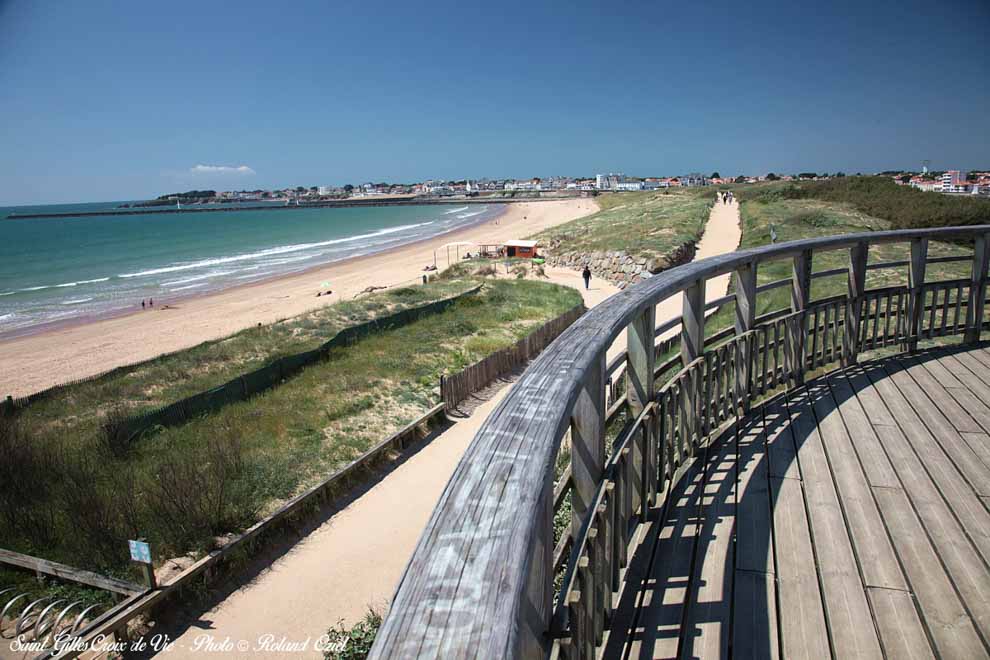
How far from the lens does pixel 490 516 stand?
0.93 m

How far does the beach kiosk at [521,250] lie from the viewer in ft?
116

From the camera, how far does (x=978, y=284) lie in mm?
5215

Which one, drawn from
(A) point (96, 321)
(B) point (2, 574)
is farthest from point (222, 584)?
(A) point (96, 321)

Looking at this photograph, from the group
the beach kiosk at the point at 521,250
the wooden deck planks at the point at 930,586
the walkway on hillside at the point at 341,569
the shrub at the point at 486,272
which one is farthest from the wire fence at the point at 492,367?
the beach kiosk at the point at 521,250

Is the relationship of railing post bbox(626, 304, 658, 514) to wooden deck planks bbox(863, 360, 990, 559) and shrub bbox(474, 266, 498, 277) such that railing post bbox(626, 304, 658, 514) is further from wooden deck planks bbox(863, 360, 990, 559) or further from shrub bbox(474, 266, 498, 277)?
shrub bbox(474, 266, 498, 277)

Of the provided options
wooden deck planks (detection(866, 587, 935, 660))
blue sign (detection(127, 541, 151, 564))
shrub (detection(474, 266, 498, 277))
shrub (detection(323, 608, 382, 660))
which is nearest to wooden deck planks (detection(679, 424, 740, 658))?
wooden deck planks (detection(866, 587, 935, 660))

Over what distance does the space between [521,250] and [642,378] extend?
33391mm

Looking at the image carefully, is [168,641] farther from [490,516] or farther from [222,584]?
[490,516]

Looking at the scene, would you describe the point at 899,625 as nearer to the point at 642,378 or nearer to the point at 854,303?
the point at 642,378

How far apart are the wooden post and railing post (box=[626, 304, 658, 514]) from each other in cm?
82

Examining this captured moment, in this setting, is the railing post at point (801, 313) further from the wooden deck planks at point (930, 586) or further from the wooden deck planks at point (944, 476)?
the wooden deck planks at point (930, 586)

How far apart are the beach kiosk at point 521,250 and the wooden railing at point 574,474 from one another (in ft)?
102

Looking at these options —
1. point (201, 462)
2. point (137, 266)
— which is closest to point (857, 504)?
point (201, 462)

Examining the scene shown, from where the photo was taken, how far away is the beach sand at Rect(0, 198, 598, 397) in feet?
66.3
